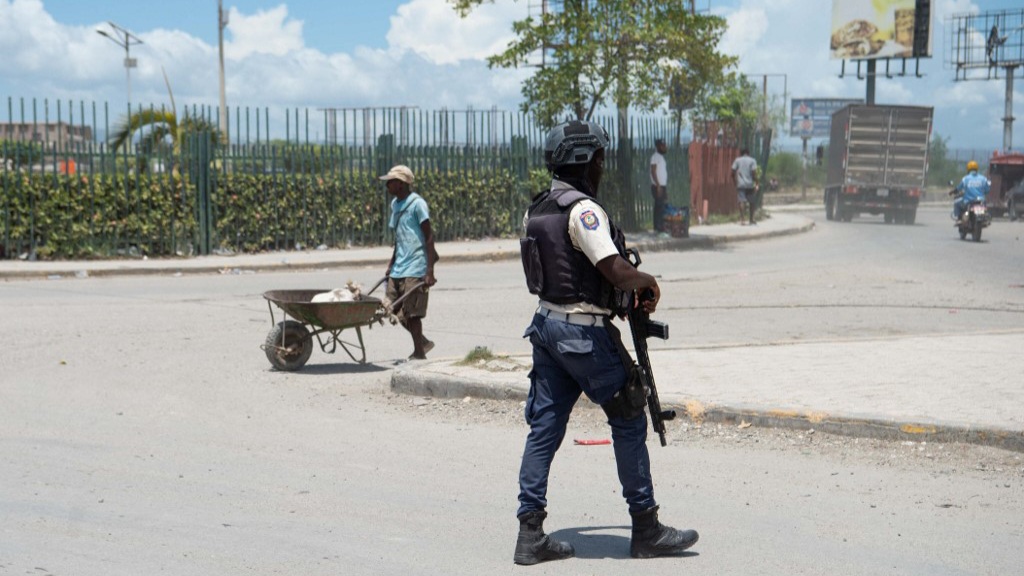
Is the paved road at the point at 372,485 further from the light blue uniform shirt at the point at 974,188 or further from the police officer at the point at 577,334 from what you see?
the light blue uniform shirt at the point at 974,188

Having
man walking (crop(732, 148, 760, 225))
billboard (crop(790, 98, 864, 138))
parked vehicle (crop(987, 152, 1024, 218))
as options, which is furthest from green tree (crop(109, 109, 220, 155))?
billboard (crop(790, 98, 864, 138))

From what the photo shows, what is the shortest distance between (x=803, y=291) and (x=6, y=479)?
1157cm

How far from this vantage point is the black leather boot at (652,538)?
16.2 feet

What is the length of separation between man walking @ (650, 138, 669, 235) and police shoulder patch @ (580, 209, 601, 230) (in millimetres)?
19788

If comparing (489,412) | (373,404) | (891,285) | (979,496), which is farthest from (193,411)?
(891,285)

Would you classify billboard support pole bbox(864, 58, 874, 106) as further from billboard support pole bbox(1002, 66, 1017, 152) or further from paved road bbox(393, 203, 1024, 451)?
paved road bbox(393, 203, 1024, 451)

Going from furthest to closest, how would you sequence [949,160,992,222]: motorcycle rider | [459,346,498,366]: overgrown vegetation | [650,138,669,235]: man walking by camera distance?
[949,160,992,222]: motorcycle rider < [650,138,669,235]: man walking < [459,346,498,366]: overgrown vegetation

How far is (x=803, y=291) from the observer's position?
1583 centimetres

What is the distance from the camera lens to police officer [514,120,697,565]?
15.6 feet

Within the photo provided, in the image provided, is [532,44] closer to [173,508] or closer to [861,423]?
[861,423]

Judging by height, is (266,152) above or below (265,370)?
above

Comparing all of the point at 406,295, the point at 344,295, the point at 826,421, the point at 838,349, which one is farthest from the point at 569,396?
the point at 838,349

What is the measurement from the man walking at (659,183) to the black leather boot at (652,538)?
19676mm

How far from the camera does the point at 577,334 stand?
479 cm
